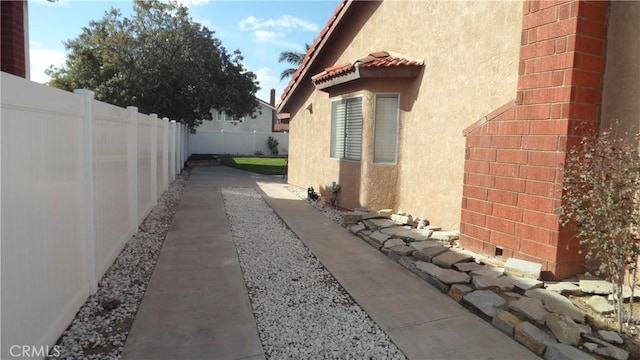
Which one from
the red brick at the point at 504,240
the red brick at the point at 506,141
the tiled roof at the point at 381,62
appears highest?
the tiled roof at the point at 381,62

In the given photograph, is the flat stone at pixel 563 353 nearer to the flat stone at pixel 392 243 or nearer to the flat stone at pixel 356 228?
the flat stone at pixel 392 243

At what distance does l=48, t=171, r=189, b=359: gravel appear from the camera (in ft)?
11.5

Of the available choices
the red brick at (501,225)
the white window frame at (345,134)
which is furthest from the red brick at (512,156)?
the white window frame at (345,134)

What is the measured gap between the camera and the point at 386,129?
30.3 feet

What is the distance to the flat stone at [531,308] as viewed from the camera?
3.99 meters

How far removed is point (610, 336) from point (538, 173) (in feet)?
6.94

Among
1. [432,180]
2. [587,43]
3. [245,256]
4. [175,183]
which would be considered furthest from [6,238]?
[175,183]

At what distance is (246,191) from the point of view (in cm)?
1367

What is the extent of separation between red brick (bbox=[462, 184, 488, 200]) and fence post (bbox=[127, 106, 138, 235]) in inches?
214

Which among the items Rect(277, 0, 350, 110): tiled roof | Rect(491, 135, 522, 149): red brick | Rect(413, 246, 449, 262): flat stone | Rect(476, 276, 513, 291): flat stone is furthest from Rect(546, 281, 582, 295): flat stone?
Rect(277, 0, 350, 110): tiled roof

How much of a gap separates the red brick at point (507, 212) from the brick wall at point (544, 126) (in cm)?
1

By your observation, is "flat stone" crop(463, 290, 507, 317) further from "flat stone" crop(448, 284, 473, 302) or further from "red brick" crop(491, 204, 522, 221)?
"red brick" crop(491, 204, 522, 221)

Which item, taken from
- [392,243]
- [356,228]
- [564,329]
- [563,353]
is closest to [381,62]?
[356,228]

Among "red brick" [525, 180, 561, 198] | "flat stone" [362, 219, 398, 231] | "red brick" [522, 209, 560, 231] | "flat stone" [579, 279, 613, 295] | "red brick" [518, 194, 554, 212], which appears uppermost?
"red brick" [525, 180, 561, 198]
